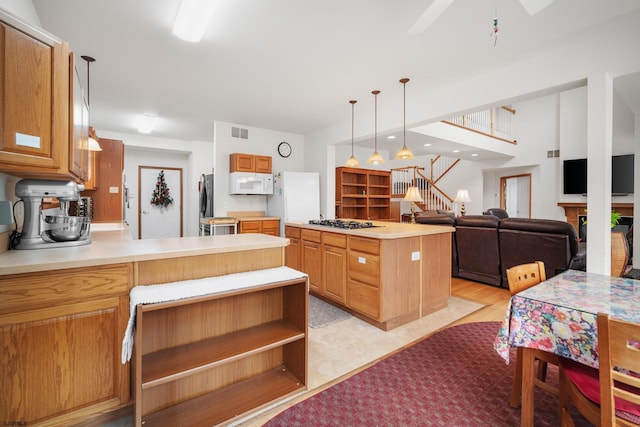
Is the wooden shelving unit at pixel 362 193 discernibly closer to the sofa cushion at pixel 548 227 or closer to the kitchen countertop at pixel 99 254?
the sofa cushion at pixel 548 227

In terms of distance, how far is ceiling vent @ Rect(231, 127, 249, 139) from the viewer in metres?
5.73


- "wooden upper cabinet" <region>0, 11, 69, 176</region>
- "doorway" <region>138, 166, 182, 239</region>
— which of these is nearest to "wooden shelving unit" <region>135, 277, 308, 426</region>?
"wooden upper cabinet" <region>0, 11, 69, 176</region>

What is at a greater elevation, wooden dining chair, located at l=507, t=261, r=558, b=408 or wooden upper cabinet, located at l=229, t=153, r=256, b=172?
wooden upper cabinet, located at l=229, t=153, r=256, b=172

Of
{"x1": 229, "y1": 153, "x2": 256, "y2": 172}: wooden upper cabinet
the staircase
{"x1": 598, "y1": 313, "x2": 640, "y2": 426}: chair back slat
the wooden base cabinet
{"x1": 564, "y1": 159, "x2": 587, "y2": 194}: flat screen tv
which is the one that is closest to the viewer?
{"x1": 598, "y1": 313, "x2": 640, "y2": 426}: chair back slat

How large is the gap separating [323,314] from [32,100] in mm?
2819

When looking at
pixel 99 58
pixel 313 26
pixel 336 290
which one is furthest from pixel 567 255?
pixel 99 58

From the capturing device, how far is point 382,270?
271cm

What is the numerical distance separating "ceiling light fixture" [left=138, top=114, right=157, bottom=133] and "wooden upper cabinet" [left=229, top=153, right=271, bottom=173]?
5.04 feet

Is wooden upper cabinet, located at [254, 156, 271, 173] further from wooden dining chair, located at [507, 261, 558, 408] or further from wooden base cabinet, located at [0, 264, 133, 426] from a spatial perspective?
wooden dining chair, located at [507, 261, 558, 408]

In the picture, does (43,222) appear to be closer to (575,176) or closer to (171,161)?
(171,161)

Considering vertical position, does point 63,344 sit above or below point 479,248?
below

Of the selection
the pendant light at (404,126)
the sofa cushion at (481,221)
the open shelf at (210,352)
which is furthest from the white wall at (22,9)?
the sofa cushion at (481,221)

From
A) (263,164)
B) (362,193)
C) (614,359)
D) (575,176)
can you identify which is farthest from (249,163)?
(575,176)

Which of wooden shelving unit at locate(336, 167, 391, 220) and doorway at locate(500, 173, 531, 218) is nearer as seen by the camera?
wooden shelving unit at locate(336, 167, 391, 220)
